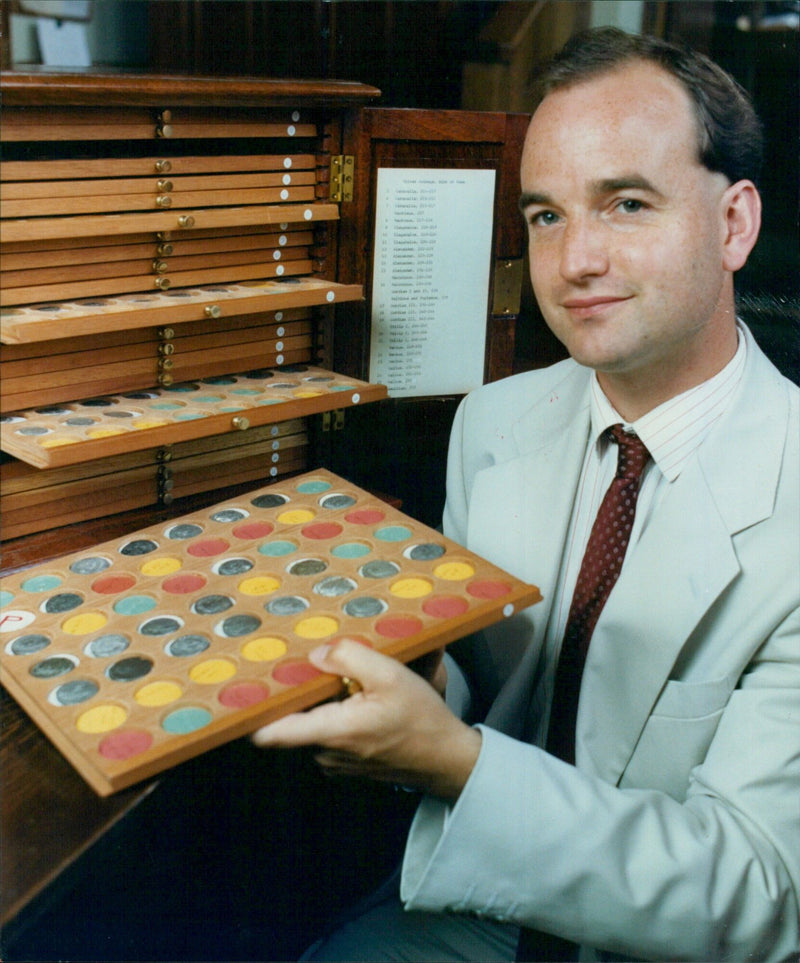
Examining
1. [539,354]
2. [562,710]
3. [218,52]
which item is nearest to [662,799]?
[562,710]

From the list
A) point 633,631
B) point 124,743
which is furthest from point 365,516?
point 124,743

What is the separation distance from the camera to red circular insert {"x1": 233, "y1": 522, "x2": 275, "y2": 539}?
5.57 ft

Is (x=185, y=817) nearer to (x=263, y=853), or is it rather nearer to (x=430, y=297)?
(x=263, y=853)

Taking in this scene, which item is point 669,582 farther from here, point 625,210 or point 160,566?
point 160,566

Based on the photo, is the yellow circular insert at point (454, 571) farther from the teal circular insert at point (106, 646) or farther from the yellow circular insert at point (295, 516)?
the teal circular insert at point (106, 646)

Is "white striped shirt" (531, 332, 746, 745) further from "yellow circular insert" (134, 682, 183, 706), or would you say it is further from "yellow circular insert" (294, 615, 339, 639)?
"yellow circular insert" (134, 682, 183, 706)

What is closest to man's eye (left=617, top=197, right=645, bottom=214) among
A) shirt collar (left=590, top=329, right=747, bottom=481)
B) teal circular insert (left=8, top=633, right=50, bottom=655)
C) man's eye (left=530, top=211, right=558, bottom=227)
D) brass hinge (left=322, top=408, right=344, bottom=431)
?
man's eye (left=530, top=211, right=558, bottom=227)

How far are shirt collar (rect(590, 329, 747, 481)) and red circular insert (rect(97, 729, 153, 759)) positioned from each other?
107 cm

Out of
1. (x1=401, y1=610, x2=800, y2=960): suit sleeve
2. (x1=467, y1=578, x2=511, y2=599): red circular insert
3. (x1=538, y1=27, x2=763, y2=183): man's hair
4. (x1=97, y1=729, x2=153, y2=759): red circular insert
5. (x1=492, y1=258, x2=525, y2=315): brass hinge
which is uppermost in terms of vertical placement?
(x1=538, y1=27, x2=763, y2=183): man's hair

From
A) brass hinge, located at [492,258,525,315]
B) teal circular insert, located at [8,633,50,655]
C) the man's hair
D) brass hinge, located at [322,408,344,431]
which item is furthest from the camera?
brass hinge, located at [492,258,525,315]

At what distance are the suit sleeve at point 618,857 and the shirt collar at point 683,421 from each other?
1.75ft

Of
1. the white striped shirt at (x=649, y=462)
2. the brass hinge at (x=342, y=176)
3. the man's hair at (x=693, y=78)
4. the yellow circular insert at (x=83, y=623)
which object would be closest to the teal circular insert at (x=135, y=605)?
the yellow circular insert at (x=83, y=623)

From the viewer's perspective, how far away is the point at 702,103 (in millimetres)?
1659

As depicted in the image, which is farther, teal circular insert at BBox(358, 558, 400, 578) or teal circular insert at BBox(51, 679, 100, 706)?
teal circular insert at BBox(358, 558, 400, 578)
